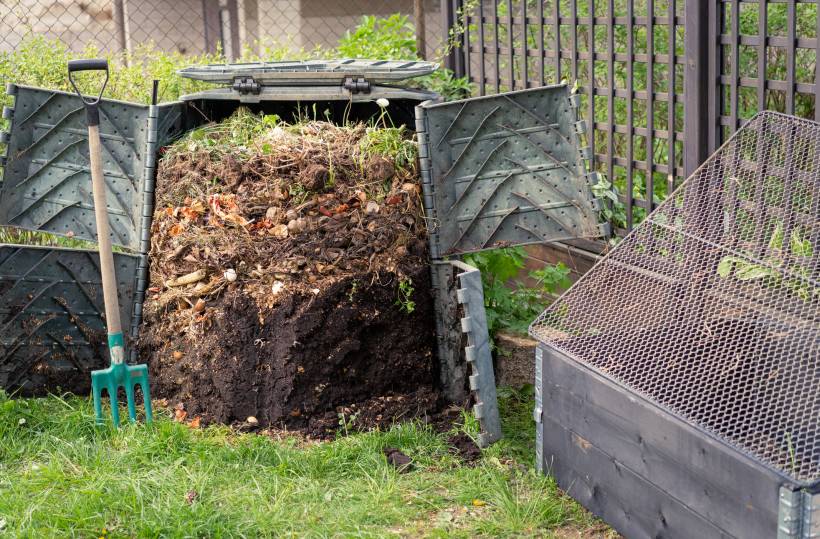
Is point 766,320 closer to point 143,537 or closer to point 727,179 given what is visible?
point 727,179

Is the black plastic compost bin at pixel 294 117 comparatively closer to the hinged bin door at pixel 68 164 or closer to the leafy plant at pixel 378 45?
the hinged bin door at pixel 68 164

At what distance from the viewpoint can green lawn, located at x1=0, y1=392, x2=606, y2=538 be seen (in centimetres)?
353

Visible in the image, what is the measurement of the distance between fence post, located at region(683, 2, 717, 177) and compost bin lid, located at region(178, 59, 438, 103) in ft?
4.13

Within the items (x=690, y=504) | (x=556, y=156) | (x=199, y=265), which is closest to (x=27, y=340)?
(x=199, y=265)

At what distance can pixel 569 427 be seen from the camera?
3.69m

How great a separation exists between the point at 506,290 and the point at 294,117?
1446 millimetres

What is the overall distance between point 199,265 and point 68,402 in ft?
3.11

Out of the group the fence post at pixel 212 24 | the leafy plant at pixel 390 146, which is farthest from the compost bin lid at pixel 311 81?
the fence post at pixel 212 24

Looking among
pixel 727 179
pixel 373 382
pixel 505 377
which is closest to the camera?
pixel 727 179

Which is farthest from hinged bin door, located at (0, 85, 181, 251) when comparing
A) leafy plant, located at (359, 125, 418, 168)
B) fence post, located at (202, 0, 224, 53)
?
fence post, located at (202, 0, 224, 53)

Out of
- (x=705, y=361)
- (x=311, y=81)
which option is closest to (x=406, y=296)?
(x=311, y=81)

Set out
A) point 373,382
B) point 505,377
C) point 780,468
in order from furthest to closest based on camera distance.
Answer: point 505,377
point 373,382
point 780,468

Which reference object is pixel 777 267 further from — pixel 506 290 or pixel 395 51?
pixel 395 51

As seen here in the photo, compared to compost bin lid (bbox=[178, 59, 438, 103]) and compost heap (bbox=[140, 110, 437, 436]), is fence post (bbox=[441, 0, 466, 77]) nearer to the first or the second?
compost bin lid (bbox=[178, 59, 438, 103])
